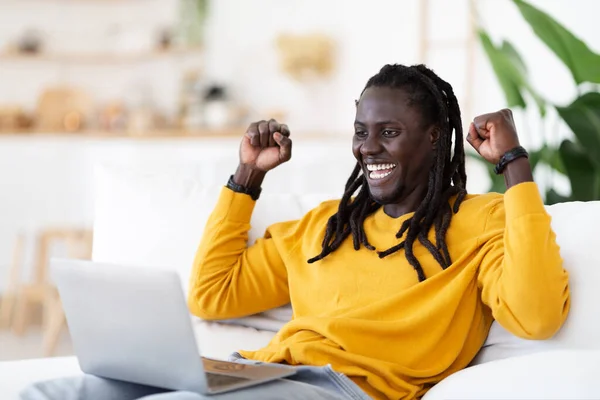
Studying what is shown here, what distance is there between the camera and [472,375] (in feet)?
5.01

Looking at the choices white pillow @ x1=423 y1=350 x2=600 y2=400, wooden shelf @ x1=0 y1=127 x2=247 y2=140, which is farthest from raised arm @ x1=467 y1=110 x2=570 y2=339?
wooden shelf @ x1=0 y1=127 x2=247 y2=140

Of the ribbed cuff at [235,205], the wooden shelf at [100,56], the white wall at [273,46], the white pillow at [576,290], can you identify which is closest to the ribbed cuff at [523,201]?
the white pillow at [576,290]

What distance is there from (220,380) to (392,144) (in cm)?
58

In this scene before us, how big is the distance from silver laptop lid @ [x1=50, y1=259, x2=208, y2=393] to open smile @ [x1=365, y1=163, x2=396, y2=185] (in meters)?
0.55

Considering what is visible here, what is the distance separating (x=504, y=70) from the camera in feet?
9.55

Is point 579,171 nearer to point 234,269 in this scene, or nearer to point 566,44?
point 566,44

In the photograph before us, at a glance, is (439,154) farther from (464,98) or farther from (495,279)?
(464,98)

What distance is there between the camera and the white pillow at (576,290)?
1.65 metres

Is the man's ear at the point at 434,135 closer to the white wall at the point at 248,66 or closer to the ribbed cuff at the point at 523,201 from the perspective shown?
the ribbed cuff at the point at 523,201

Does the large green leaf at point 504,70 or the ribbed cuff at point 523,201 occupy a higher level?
the large green leaf at point 504,70

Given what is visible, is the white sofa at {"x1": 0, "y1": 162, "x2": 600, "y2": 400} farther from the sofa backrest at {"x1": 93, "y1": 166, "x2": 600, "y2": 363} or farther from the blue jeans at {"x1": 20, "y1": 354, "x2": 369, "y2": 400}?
the blue jeans at {"x1": 20, "y1": 354, "x2": 369, "y2": 400}

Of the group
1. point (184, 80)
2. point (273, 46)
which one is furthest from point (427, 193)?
point (184, 80)

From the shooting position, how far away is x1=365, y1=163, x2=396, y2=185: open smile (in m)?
1.82

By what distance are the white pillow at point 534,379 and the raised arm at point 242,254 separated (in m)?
0.56
